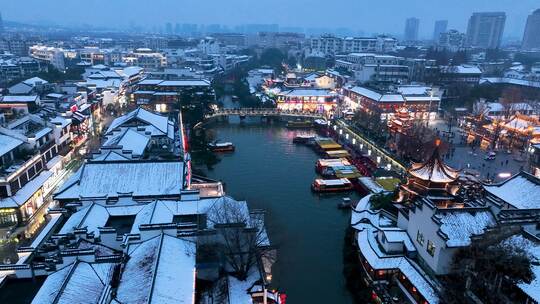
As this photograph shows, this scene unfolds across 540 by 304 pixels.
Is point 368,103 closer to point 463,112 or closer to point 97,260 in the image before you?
point 463,112

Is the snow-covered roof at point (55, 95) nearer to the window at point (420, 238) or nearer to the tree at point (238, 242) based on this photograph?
the tree at point (238, 242)

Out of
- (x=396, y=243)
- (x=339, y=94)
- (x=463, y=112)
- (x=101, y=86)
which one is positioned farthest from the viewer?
(x=339, y=94)

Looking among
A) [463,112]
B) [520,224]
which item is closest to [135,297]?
[520,224]

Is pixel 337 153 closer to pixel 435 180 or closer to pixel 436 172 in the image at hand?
pixel 436 172

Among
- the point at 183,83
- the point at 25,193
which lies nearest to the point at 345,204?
the point at 25,193

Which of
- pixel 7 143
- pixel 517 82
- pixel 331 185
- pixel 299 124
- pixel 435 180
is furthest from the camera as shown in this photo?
pixel 517 82

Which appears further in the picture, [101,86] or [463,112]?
[101,86]

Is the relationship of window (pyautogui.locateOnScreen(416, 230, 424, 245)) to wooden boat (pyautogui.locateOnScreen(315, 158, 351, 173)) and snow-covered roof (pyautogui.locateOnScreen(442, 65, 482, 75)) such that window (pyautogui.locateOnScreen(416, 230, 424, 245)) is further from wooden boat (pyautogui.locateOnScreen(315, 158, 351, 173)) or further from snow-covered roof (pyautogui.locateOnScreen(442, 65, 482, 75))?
snow-covered roof (pyautogui.locateOnScreen(442, 65, 482, 75))

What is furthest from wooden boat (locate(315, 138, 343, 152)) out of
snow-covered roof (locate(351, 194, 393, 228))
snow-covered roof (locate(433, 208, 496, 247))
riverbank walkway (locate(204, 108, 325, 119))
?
snow-covered roof (locate(433, 208, 496, 247))
